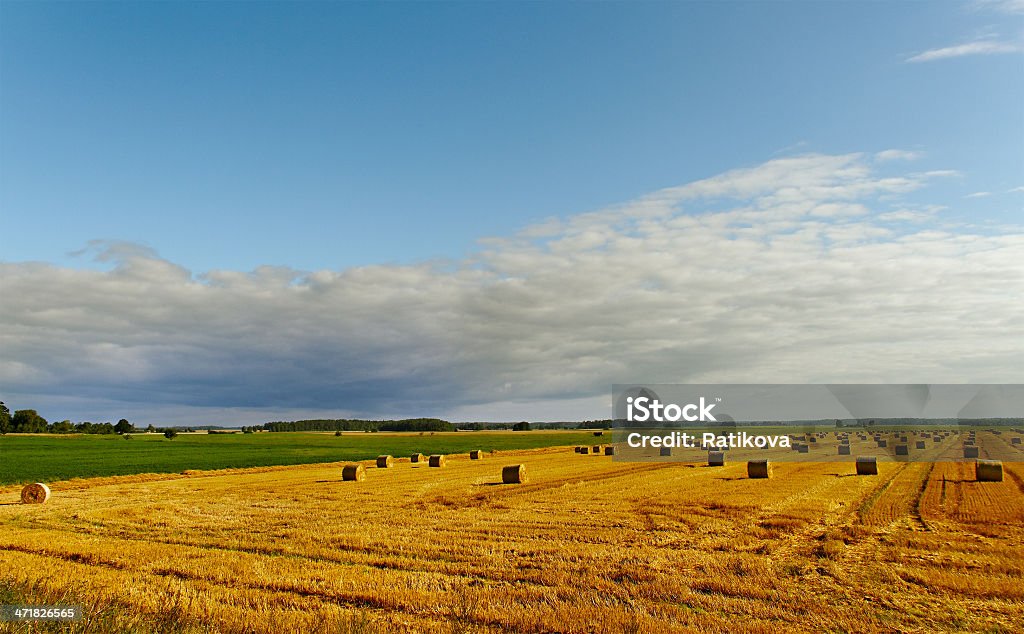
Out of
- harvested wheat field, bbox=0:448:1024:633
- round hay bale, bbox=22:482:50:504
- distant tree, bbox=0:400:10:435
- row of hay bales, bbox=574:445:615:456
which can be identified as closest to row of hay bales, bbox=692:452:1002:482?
harvested wheat field, bbox=0:448:1024:633

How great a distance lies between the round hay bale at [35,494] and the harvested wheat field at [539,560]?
2530 millimetres

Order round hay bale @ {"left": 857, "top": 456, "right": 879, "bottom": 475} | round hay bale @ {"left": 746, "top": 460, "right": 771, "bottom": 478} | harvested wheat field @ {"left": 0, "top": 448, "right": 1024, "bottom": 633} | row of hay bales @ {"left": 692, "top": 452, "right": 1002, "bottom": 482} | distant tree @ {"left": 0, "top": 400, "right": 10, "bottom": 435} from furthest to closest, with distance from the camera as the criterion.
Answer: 1. distant tree @ {"left": 0, "top": 400, "right": 10, "bottom": 435}
2. round hay bale @ {"left": 857, "top": 456, "right": 879, "bottom": 475}
3. round hay bale @ {"left": 746, "top": 460, "right": 771, "bottom": 478}
4. row of hay bales @ {"left": 692, "top": 452, "right": 1002, "bottom": 482}
5. harvested wheat field @ {"left": 0, "top": 448, "right": 1024, "bottom": 633}

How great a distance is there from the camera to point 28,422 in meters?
149

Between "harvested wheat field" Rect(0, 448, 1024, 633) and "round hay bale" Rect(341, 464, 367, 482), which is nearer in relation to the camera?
"harvested wheat field" Rect(0, 448, 1024, 633)

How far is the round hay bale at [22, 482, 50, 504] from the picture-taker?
27078mm

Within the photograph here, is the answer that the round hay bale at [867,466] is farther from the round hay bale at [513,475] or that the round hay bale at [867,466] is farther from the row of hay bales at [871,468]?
the round hay bale at [513,475]

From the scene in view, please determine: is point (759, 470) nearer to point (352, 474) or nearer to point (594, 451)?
point (352, 474)

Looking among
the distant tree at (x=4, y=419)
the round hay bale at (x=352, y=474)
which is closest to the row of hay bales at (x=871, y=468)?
the round hay bale at (x=352, y=474)

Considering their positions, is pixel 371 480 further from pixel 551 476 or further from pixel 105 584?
pixel 105 584

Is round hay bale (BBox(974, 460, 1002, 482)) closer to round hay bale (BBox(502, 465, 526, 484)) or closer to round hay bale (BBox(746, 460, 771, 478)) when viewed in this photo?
round hay bale (BBox(746, 460, 771, 478))

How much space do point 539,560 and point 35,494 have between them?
22504 mm

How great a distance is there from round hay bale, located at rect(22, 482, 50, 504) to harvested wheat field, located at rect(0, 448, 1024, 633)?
2.53 metres

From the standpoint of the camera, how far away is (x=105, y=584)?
12172mm

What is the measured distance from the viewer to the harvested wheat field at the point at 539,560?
33.1 ft
